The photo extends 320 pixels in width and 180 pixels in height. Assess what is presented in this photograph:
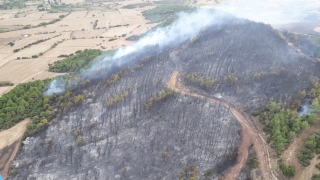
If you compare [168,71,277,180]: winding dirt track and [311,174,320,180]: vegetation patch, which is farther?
[168,71,277,180]: winding dirt track

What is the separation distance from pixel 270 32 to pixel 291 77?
70.5 ft

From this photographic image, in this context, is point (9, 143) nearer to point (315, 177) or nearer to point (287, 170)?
point (287, 170)

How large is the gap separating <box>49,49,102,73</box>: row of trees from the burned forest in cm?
1472

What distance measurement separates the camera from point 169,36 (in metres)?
83.2

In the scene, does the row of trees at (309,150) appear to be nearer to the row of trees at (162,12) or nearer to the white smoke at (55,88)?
the white smoke at (55,88)

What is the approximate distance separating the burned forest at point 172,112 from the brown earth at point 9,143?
1.39 m

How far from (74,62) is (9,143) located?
32881 mm

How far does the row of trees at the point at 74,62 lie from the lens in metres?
75.1

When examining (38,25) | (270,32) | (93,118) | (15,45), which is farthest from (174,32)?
(38,25)

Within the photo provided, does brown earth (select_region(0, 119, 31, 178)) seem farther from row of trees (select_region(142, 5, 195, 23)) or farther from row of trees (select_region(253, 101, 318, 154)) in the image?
row of trees (select_region(142, 5, 195, 23))

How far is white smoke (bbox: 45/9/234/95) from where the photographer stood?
68.4m

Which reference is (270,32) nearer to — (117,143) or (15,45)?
(117,143)

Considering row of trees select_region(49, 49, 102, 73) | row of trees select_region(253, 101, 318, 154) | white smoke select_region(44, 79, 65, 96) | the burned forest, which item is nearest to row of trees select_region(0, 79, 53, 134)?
white smoke select_region(44, 79, 65, 96)

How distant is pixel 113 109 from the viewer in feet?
172
